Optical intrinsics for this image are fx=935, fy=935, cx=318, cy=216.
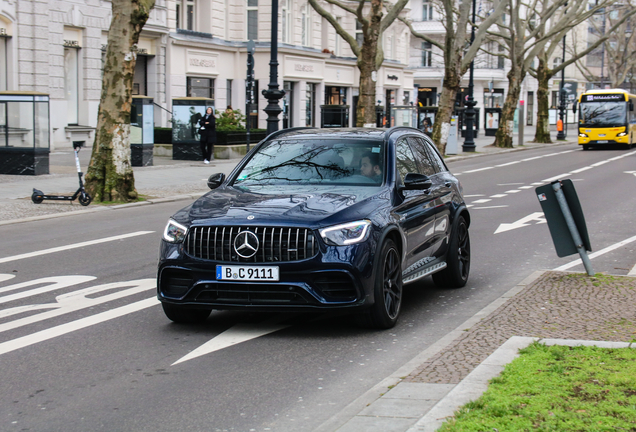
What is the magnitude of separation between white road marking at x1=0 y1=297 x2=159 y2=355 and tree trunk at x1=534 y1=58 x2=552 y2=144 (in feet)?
149

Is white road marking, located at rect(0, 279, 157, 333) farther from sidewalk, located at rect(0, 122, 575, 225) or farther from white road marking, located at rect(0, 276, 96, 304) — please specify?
sidewalk, located at rect(0, 122, 575, 225)

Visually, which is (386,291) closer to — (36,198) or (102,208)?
(102,208)

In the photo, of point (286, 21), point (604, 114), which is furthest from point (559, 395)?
point (604, 114)

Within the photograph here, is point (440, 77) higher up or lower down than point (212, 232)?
higher up

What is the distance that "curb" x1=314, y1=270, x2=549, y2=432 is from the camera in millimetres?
4766

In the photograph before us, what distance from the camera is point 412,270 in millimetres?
7875

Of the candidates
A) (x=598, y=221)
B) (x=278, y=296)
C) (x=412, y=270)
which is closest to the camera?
(x=278, y=296)

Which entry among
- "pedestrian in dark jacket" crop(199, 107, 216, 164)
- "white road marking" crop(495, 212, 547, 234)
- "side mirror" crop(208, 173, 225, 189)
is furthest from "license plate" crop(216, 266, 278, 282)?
"pedestrian in dark jacket" crop(199, 107, 216, 164)

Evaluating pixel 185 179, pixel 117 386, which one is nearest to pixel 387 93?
pixel 185 179

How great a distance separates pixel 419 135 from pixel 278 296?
10.4 ft

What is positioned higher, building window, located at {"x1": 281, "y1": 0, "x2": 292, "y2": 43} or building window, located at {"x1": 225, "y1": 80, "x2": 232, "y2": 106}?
building window, located at {"x1": 281, "y1": 0, "x2": 292, "y2": 43}

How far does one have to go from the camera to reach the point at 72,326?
728 centimetres

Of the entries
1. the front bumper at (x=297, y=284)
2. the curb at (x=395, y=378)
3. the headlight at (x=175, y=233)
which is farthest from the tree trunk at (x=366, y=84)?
the front bumper at (x=297, y=284)

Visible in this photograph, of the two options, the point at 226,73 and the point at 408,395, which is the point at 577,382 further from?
the point at 226,73
